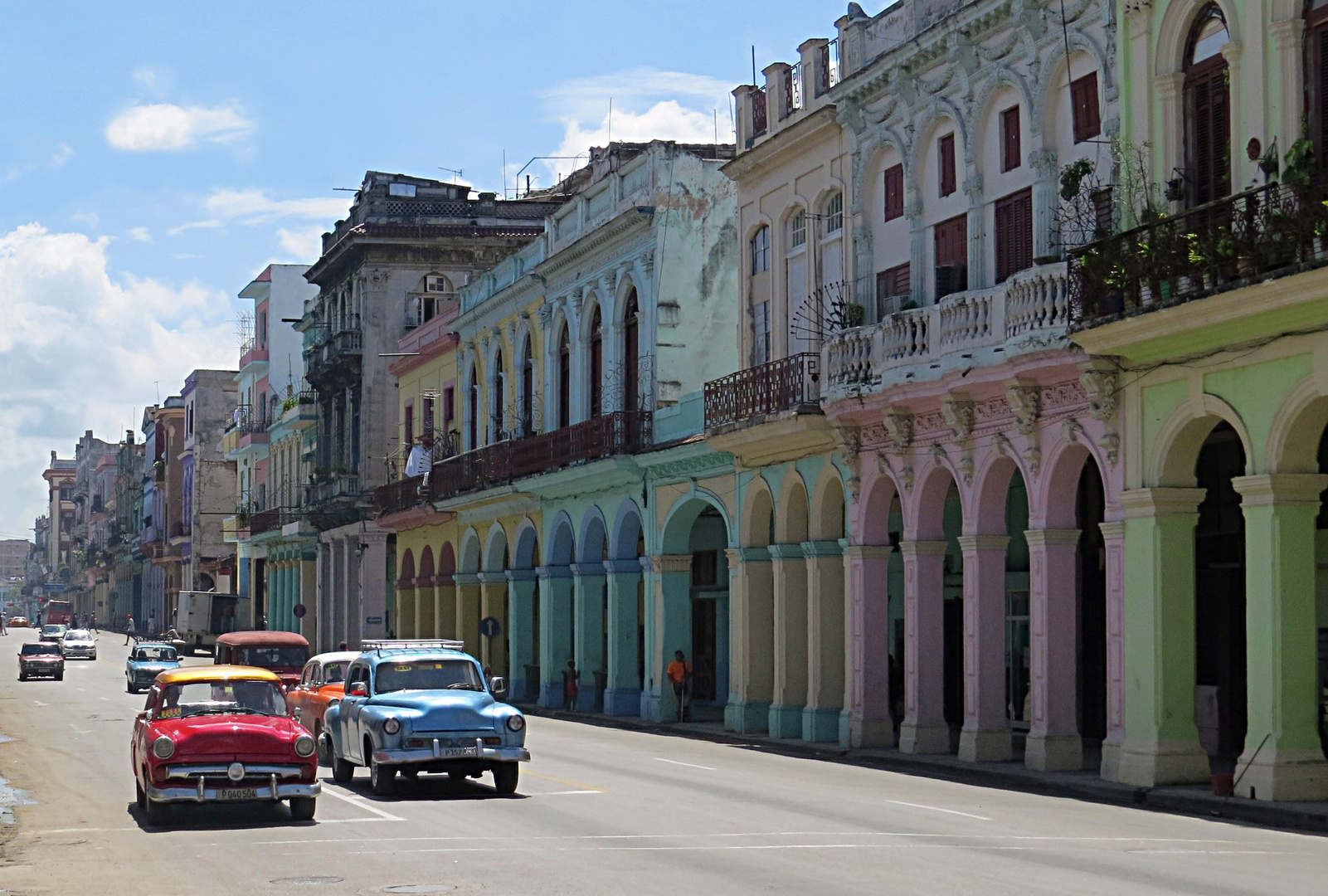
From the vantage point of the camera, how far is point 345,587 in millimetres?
67562

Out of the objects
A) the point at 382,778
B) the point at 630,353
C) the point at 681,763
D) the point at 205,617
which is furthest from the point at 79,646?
the point at 382,778

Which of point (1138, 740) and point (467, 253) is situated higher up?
point (467, 253)

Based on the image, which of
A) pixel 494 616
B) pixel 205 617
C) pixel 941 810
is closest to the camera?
pixel 941 810

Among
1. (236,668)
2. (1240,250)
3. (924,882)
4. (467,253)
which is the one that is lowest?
(924,882)

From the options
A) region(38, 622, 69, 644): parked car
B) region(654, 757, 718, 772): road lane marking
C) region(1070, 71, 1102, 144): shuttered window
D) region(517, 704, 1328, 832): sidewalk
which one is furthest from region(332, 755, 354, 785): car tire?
region(38, 622, 69, 644): parked car

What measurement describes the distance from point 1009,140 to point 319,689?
12.2 metres

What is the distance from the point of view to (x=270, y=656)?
38219mm

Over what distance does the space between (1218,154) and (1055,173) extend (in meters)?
3.83

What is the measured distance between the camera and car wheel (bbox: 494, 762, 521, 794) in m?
20.4

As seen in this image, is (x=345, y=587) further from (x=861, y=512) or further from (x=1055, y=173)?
(x=1055, y=173)

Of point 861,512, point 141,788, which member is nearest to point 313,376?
point 861,512

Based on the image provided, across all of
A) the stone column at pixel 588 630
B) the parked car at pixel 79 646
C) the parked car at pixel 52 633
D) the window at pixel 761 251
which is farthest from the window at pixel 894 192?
the parked car at pixel 52 633

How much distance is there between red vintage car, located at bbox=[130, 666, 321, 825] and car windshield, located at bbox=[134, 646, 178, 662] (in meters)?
34.5

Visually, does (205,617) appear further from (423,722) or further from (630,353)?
(423,722)
